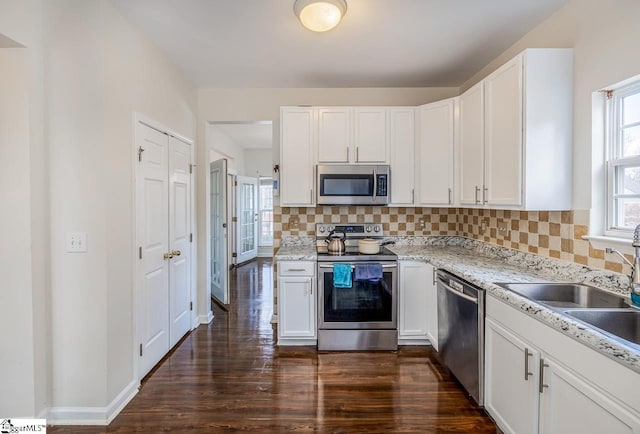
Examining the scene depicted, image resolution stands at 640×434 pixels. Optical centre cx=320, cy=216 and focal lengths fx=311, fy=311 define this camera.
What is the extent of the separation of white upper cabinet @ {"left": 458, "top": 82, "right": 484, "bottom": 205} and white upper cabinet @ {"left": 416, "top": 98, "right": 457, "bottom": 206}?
0.34 feet

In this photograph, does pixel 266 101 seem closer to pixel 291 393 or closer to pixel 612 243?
pixel 291 393

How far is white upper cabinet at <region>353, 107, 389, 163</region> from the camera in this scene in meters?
3.17

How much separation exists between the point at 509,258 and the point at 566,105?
121cm

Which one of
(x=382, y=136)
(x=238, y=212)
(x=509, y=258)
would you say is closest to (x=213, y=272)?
(x=238, y=212)

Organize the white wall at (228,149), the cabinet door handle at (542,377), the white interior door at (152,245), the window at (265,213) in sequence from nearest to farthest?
the cabinet door handle at (542,377)
the white interior door at (152,245)
the white wall at (228,149)
the window at (265,213)

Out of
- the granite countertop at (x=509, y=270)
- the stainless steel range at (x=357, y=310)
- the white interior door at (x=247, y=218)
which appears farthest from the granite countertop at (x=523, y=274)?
the white interior door at (x=247, y=218)

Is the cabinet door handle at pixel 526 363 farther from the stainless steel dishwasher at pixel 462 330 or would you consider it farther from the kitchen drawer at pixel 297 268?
the kitchen drawer at pixel 297 268

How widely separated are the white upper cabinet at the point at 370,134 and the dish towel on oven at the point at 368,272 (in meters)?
1.08

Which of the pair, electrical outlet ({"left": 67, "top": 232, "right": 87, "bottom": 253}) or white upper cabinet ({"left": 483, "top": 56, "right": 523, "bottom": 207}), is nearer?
electrical outlet ({"left": 67, "top": 232, "right": 87, "bottom": 253})

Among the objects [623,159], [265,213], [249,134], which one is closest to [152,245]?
[623,159]

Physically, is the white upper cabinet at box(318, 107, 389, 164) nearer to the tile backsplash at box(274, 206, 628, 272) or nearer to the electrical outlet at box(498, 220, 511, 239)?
the tile backsplash at box(274, 206, 628, 272)

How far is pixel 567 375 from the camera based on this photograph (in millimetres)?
1331

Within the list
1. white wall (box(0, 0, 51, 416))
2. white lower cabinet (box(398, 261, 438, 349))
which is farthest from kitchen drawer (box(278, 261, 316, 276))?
white wall (box(0, 0, 51, 416))

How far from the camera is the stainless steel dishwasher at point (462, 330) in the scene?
80.0 inches
